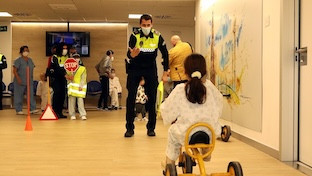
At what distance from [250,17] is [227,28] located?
3.54 feet

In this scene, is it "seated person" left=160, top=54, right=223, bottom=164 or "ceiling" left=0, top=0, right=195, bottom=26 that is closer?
"seated person" left=160, top=54, right=223, bottom=164

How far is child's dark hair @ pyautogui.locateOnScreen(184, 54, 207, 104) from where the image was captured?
2615mm

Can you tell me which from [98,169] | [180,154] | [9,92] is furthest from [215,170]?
[9,92]

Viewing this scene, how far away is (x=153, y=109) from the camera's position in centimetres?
541

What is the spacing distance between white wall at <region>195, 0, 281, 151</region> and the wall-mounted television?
32.0 feet

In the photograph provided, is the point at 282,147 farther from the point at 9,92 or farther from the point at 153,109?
the point at 9,92

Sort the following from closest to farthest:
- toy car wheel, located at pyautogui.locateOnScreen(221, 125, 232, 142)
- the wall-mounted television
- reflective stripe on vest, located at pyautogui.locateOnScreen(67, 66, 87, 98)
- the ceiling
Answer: toy car wheel, located at pyautogui.locateOnScreen(221, 125, 232, 142)
reflective stripe on vest, located at pyautogui.locateOnScreen(67, 66, 87, 98)
the ceiling
the wall-mounted television

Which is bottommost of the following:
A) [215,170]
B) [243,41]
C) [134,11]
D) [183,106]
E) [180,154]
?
[215,170]

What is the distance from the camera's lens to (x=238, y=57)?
541cm

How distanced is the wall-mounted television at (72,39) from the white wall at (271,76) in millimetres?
9763

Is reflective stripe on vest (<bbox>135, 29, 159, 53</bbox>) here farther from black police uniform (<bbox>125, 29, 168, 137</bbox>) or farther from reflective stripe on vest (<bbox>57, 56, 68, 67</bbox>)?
reflective stripe on vest (<bbox>57, 56, 68, 67</bbox>)

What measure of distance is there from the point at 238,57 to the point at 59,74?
4233 millimetres

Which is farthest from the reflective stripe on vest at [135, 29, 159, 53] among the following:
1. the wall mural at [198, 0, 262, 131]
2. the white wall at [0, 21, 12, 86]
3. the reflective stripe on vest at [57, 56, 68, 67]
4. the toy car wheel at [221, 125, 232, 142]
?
the white wall at [0, 21, 12, 86]

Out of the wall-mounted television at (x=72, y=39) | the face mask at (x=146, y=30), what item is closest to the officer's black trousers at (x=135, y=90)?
the face mask at (x=146, y=30)
